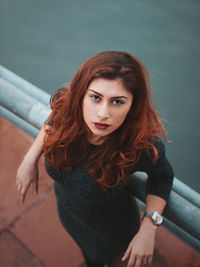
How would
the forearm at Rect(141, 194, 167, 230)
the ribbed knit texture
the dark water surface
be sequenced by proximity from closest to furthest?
the forearm at Rect(141, 194, 167, 230), the ribbed knit texture, the dark water surface

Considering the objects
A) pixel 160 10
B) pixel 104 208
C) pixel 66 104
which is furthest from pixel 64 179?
pixel 160 10

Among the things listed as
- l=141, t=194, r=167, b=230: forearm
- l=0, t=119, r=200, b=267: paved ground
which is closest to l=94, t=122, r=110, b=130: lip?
l=141, t=194, r=167, b=230: forearm

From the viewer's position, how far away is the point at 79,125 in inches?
45.1

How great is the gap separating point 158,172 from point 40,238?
1.19 meters

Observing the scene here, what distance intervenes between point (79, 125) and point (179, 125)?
7.65ft

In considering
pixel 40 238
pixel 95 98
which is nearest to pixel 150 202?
pixel 95 98

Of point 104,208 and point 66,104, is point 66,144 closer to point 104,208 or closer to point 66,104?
point 66,104

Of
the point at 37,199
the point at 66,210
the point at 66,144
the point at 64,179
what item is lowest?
the point at 37,199

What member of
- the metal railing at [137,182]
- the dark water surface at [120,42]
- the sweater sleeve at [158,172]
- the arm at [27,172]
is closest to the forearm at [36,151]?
the arm at [27,172]

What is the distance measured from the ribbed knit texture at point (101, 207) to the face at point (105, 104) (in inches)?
8.9

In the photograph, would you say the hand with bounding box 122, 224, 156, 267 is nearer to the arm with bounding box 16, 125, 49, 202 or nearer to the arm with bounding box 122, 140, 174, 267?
the arm with bounding box 122, 140, 174, 267

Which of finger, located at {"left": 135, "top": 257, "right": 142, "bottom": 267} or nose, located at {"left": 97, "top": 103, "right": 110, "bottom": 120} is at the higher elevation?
nose, located at {"left": 97, "top": 103, "right": 110, "bottom": 120}

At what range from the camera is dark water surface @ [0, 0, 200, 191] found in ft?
10.9

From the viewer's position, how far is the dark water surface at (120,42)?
10.9 feet
